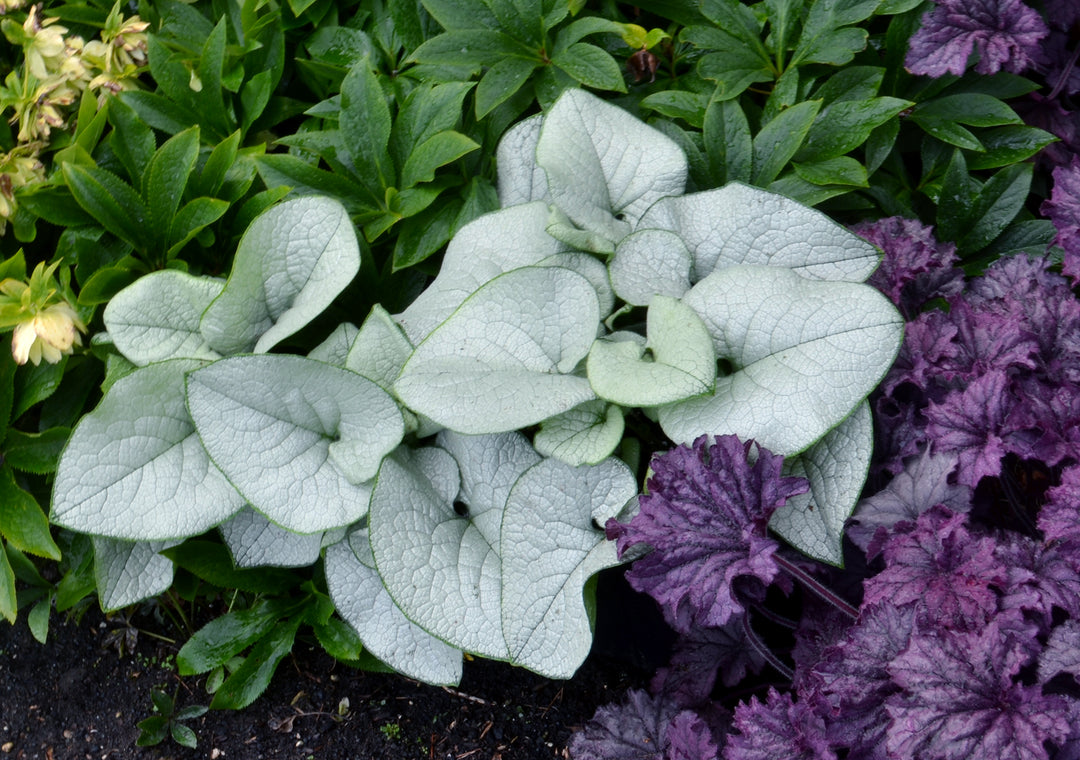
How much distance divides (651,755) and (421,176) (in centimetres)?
96

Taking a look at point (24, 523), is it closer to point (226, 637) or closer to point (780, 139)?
point (226, 637)

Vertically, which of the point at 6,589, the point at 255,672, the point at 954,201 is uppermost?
the point at 954,201

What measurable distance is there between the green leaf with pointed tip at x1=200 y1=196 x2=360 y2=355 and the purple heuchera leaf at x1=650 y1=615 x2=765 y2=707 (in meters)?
0.76

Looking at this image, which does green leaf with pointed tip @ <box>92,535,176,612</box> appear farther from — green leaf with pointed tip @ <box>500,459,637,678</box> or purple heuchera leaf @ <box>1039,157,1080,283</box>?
purple heuchera leaf @ <box>1039,157,1080,283</box>

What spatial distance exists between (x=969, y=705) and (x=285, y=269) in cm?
106

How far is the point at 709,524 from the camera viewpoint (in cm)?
110

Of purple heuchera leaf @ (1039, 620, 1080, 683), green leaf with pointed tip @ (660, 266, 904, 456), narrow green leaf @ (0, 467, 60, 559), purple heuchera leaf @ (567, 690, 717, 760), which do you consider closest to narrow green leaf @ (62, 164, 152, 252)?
narrow green leaf @ (0, 467, 60, 559)

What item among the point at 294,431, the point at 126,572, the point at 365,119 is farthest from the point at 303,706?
the point at 365,119

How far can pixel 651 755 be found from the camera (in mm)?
1291

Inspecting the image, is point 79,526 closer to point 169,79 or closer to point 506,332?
point 506,332

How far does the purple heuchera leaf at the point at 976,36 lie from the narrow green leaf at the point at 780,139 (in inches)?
7.1

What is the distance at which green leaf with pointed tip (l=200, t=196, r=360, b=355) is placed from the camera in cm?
133

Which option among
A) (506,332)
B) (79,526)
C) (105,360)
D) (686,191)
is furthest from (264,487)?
(686,191)

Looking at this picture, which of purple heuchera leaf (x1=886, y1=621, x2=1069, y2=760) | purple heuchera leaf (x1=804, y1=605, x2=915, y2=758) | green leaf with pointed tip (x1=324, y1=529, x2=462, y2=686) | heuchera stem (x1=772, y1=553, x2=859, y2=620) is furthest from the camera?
green leaf with pointed tip (x1=324, y1=529, x2=462, y2=686)
